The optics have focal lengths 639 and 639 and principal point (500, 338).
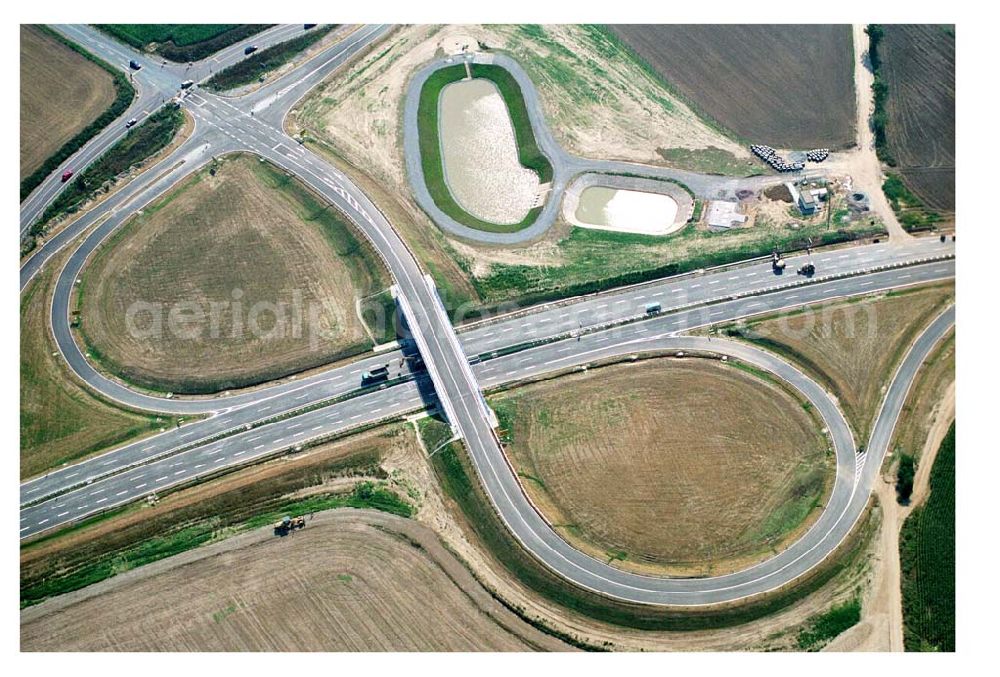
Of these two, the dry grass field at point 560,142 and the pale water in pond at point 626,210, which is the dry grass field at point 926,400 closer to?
the dry grass field at point 560,142

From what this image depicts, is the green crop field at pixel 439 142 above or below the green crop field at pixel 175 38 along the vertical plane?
below

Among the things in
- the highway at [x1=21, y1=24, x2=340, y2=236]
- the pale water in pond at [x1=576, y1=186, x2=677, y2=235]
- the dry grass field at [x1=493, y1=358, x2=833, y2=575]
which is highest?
the highway at [x1=21, y1=24, x2=340, y2=236]

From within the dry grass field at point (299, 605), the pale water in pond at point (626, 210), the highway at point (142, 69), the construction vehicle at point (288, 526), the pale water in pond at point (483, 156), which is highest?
the highway at point (142, 69)

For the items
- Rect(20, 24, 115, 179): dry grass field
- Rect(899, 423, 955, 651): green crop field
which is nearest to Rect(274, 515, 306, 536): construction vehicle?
Rect(899, 423, 955, 651): green crop field

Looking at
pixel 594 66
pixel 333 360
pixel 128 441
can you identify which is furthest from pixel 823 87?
pixel 128 441

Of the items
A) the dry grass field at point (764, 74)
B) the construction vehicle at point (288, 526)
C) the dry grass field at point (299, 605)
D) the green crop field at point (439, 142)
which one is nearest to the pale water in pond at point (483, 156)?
the green crop field at point (439, 142)

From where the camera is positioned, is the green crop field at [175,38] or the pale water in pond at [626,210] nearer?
the pale water in pond at [626,210]

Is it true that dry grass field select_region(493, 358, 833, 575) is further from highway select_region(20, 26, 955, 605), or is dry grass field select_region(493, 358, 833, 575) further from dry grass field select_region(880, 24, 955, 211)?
dry grass field select_region(880, 24, 955, 211)
